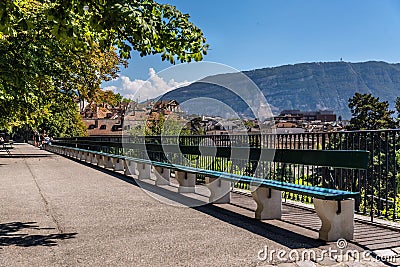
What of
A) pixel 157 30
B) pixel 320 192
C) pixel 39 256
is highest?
pixel 157 30

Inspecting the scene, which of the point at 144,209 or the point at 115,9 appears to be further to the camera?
the point at 144,209

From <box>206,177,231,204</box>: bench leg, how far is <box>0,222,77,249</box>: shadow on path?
318 centimetres

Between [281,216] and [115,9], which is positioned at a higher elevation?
[115,9]

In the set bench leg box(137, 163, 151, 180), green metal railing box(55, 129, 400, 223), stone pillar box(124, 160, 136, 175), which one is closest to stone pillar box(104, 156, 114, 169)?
stone pillar box(124, 160, 136, 175)

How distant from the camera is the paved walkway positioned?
4.86 metres

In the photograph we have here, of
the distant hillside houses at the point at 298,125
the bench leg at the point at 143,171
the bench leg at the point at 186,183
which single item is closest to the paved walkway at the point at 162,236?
the bench leg at the point at 186,183

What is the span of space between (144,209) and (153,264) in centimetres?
345

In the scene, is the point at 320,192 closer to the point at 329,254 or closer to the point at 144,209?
the point at 329,254

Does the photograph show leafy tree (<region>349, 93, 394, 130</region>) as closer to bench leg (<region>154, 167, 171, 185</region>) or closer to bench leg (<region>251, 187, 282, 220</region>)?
bench leg (<region>154, 167, 171, 185</region>)

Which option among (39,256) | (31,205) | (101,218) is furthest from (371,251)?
(31,205)

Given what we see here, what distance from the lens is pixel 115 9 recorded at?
5262 mm

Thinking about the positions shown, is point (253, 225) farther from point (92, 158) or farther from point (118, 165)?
point (92, 158)

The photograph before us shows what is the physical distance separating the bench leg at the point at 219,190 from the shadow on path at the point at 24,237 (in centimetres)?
318

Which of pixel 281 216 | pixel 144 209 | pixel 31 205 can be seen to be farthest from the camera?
pixel 31 205
